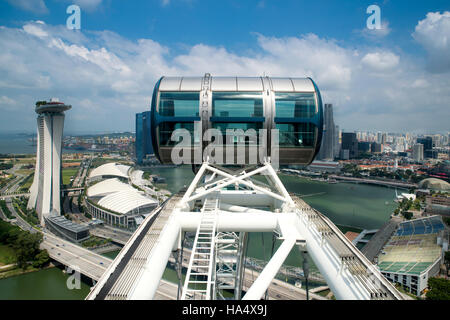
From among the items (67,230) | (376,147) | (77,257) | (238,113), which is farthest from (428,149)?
(238,113)

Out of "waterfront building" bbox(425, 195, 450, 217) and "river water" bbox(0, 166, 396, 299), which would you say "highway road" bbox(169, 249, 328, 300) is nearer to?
"river water" bbox(0, 166, 396, 299)

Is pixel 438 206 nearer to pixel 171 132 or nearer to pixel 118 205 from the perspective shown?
pixel 118 205

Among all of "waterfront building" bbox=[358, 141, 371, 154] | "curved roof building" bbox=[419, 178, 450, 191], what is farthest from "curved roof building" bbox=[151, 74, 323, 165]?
"waterfront building" bbox=[358, 141, 371, 154]

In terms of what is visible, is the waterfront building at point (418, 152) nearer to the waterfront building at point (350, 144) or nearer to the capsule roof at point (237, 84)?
the waterfront building at point (350, 144)

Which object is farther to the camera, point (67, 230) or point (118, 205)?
point (118, 205)

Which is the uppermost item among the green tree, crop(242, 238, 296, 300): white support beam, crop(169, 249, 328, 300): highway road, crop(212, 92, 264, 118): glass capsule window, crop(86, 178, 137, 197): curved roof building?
crop(212, 92, 264, 118): glass capsule window

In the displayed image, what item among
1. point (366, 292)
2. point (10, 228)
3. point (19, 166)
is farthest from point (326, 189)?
point (19, 166)
